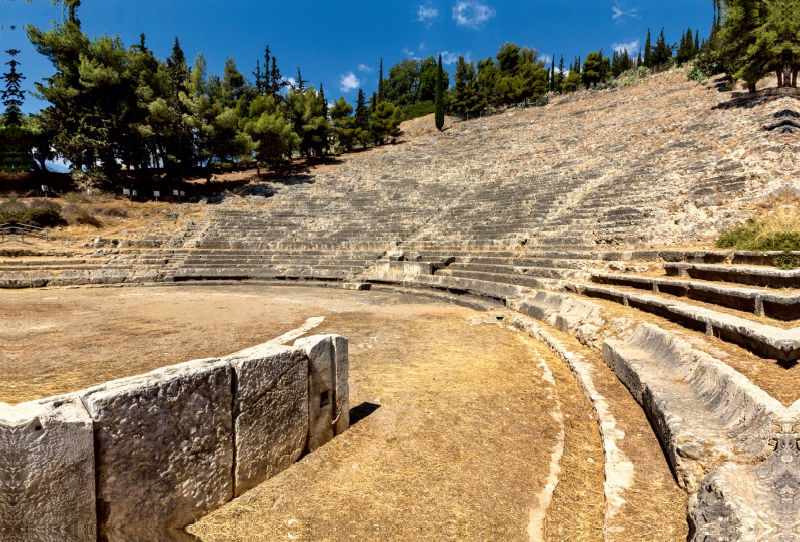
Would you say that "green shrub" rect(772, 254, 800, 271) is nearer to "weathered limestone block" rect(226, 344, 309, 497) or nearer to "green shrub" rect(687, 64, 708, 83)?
"weathered limestone block" rect(226, 344, 309, 497)

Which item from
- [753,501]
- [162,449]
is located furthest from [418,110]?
[753,501]

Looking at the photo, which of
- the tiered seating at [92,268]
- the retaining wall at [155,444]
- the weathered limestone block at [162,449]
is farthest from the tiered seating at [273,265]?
the weathered limestone block at [162,449]

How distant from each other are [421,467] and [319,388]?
1.00 metres

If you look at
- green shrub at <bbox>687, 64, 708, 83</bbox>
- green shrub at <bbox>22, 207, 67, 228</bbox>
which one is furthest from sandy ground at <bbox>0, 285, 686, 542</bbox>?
green shrub at <bbox>687, 64, 708, 83</bbox>

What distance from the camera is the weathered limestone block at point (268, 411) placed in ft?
8.46

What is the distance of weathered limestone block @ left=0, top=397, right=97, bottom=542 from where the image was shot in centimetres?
167

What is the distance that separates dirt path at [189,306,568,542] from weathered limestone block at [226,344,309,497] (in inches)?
5.0

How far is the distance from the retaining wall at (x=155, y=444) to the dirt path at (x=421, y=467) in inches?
8.3

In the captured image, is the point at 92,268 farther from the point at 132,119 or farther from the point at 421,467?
the point at 421,467

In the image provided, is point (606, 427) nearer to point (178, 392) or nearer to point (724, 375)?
point (724, 375)

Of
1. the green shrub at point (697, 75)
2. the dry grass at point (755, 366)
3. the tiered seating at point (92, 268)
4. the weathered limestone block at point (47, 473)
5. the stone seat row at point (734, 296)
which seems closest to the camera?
the weathered limestone block at point (47, 473)

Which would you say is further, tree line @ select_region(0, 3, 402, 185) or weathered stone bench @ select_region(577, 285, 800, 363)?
tree line @ select_region(0, 3, 402, 185)

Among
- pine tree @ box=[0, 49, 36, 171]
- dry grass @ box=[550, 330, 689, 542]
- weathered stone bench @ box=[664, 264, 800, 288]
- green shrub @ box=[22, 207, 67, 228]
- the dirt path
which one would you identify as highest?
pine tree @ box=[0, 49, 36, 171]

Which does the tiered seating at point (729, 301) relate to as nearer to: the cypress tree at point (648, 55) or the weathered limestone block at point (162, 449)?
the weathered limestone block at point (162, 449)
